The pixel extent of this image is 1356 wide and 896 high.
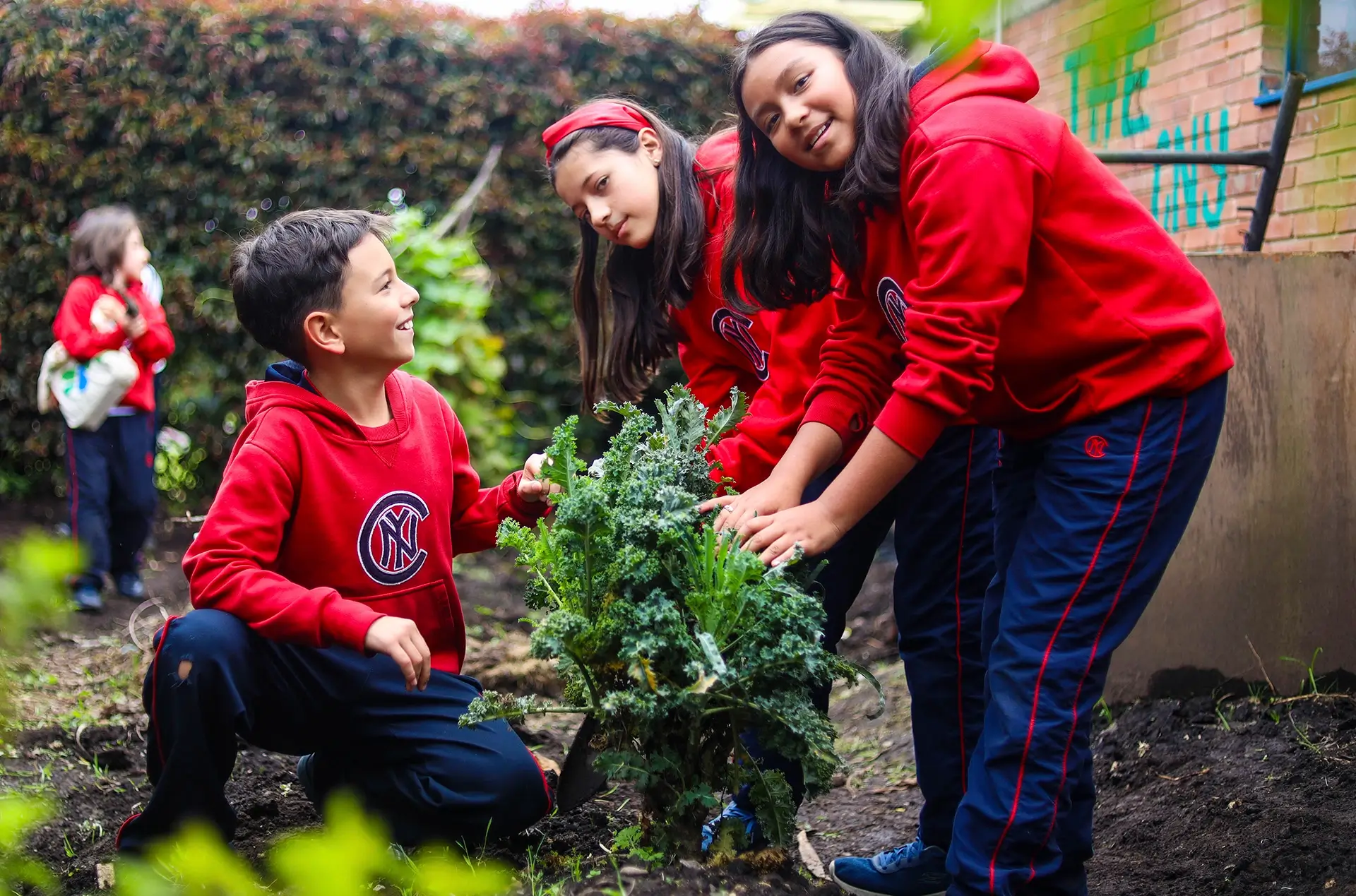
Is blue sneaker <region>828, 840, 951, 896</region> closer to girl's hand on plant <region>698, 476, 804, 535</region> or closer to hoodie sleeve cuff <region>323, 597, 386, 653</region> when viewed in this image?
girl's hand on plant <region>698, 476, 804, 535</region>

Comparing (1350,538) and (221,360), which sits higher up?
(221,360)

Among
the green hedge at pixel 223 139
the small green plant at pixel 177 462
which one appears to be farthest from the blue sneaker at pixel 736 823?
the small green plant at pixel 177 462

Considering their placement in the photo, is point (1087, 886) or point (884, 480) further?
point (1087, 886)

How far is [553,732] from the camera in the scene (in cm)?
361

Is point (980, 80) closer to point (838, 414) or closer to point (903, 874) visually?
point (838, 414)

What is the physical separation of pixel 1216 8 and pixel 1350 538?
201 cm

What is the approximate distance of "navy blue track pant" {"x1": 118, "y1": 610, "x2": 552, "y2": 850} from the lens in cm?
225

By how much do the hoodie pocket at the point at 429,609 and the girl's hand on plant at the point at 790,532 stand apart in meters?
0.91

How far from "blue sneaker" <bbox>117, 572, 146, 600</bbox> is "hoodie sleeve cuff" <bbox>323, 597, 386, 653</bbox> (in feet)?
12.9

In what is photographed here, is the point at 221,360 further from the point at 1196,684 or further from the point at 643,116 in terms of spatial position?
the point at 1196,684

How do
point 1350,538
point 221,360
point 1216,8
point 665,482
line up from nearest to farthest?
point 1216,8, point 665,482, point 1350,538, point 221,360

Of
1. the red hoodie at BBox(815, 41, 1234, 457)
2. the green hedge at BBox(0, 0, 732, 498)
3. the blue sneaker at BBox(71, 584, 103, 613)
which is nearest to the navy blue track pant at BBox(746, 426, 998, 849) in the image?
the red hoodie at BBox(815, 41, 1234, 457)

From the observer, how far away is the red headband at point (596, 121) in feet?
9.27

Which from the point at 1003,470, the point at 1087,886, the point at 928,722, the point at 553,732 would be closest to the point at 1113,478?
the point at 1003,470
